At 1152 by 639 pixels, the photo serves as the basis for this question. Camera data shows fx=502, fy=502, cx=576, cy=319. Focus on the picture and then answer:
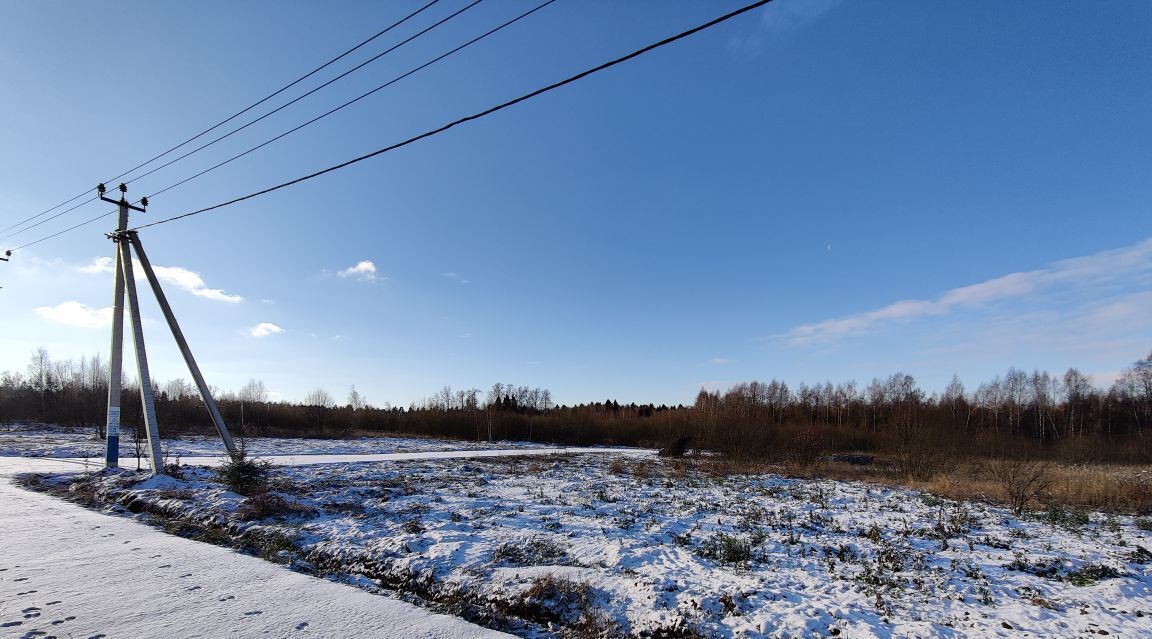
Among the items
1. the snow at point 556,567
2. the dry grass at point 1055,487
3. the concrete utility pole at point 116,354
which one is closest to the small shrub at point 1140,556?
the snow at point 556,567

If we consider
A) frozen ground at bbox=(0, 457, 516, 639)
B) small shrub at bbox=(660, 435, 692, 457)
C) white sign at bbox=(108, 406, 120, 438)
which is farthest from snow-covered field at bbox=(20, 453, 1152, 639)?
small shrub at bbox=(660, 435, 692, 457)

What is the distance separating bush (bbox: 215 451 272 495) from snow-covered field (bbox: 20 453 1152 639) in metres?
0.37

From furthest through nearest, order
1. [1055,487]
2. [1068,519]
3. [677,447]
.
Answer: [677,447] < [1055,487] < [1068,519]

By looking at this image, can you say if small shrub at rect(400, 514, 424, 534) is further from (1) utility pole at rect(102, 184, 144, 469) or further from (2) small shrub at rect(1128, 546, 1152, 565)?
(2) small shrub at rect(1128, 546, 1152, 565)

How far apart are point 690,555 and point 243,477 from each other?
10.2 meters

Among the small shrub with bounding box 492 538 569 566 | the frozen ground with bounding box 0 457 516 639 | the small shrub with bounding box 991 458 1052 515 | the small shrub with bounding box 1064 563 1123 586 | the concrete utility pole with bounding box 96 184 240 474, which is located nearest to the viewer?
the frozen ground with bounding box 0 457 516 639

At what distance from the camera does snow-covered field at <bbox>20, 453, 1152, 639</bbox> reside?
5406 millimetres

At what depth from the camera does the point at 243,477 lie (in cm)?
1159

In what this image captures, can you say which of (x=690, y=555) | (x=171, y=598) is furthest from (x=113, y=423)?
(x=690, y=555)

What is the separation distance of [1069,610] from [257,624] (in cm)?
878

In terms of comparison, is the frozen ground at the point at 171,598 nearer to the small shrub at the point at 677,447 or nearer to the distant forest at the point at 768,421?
the distant forest at the point at 768,421

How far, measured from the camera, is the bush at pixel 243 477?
11.3 meters

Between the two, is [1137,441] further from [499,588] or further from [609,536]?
[499,588]

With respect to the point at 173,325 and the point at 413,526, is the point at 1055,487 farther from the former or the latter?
the point at 173,325
